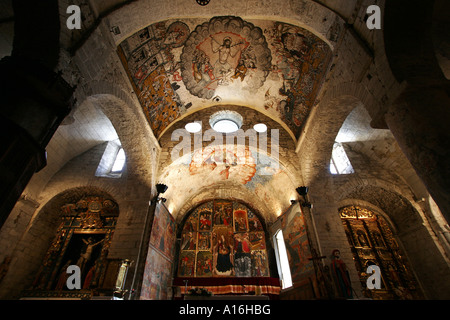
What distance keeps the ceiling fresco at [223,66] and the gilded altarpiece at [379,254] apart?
4.77m

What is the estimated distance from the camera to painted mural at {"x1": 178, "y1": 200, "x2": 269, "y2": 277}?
1031 cm

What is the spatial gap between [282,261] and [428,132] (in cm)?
849

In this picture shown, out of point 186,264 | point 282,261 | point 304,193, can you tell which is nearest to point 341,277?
point 304,193

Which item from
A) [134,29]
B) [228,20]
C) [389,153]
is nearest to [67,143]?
[134,29]

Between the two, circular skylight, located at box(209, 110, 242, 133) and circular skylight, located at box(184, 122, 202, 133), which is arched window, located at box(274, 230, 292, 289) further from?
circular skylight, located at box(184, 122, 202, 133)

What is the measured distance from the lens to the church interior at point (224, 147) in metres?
3.46

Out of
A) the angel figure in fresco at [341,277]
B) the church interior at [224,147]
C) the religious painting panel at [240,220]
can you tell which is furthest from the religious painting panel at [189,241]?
the angel figure in fresco at [341,277]

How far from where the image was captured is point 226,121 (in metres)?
9.75

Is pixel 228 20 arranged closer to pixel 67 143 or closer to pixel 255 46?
pixel 255 46

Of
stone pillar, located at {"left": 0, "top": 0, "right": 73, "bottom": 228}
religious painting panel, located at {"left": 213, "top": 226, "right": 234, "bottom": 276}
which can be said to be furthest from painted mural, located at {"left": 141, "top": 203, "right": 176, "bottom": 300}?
stone pillar, located at {"left": 0, "top": 0, "right": 73, "bottom": 228}

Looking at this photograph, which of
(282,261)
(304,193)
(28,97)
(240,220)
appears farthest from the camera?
(240,220)

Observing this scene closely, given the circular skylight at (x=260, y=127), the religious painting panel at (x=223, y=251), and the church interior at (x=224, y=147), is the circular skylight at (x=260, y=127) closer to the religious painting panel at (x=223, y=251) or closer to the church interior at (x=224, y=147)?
the church interior at (x=224, y=147)

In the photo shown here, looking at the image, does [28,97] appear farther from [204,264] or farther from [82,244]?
[204,264]

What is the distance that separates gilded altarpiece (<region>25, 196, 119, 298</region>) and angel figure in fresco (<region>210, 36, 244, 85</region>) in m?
6.58
